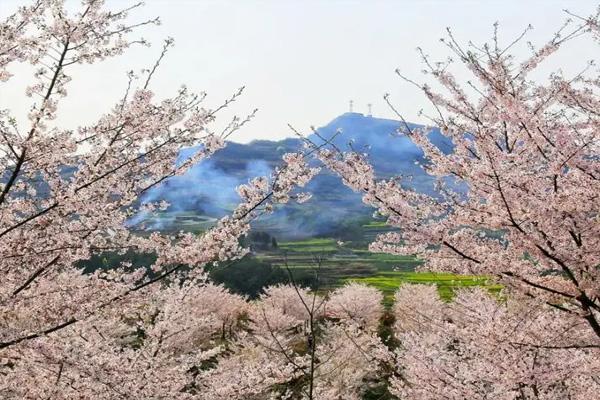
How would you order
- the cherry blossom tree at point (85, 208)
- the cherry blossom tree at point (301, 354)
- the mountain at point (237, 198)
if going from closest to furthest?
1. the cherry blossom tree at point (85, 208)
2. the cherry blossom tree at point (301, 354)
3. the mountain at point (237, 198)

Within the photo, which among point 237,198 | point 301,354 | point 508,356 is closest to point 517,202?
point 508,356

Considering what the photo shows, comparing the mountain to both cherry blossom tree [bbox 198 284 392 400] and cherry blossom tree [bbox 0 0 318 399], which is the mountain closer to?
cherry blossom tree [bbox 198 284 392 400]

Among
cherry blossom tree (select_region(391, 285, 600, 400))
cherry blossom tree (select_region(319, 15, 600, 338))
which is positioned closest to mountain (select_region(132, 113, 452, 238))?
cherry blossom tree (select_region(391, 285, 600, 400))

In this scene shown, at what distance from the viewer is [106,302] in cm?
398

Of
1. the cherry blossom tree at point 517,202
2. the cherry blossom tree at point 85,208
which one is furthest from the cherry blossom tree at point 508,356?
the cherry blossom tree at point 85,208

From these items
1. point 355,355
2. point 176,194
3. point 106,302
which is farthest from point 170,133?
point 176,194

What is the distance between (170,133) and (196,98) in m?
0.36

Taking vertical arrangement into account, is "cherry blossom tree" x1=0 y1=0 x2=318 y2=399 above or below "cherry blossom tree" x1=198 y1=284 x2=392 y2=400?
above

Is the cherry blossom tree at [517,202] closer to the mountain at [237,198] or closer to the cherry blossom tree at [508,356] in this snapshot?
the cherry blossom tree at [508,356]

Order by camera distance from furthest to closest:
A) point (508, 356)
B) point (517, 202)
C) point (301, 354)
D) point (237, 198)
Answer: point (237, 198) < point (301, 354) < point (508, 356) < point (517, 202)

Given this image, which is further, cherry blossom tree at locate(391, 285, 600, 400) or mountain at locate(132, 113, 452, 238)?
mountain at locate(132, 113, 452, 238)

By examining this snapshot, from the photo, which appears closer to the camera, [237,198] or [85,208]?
[85,208]

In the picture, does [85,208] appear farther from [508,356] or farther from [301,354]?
[301,354]

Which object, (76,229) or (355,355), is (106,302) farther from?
(355,355)
